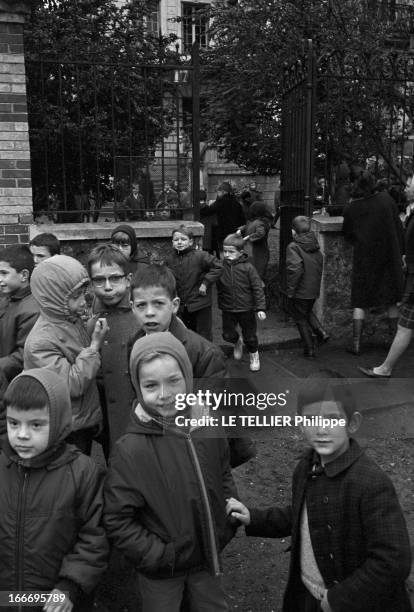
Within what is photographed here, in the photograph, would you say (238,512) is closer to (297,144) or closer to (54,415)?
(54,415)

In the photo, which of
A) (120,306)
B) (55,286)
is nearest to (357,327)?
(120,306)

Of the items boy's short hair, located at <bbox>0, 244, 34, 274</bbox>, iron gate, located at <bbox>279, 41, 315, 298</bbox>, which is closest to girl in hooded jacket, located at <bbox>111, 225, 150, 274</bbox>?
boy's short hair, located at <bbox>0, 244, 34, 274</bbox>

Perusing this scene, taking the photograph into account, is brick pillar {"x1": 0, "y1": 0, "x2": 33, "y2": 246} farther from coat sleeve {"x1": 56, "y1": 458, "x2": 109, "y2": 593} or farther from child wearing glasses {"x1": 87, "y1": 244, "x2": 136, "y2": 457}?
coat sleeve {"x1": 56, "y1": 458, "x2": 109, "y2": 593}

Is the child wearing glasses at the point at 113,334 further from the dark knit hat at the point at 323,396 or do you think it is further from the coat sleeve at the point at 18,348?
the dark knit hat at the point at 323,396

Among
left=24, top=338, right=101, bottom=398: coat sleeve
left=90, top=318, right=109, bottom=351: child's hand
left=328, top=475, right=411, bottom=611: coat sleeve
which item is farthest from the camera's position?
left=90, top=318, right=109, bottom=351: child's hand

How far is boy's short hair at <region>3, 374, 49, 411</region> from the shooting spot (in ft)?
6.75

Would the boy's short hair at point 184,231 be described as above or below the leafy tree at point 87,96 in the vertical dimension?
below

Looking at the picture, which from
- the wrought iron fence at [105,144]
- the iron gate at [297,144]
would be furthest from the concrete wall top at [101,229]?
the iron gate at [297,144]

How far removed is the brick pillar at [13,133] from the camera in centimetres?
508

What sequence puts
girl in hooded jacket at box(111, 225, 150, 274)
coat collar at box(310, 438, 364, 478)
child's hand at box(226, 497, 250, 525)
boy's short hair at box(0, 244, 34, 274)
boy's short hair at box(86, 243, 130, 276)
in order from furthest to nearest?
girl in hooded jacket at box(111, 225, 150, 274), boy's short hair at box(0, 244, 34, 274), boy's short hair at box(86, 243, 130, 276), child's hand at box(226, 497, 250, 525), coat collar at box(310, 438, 364, 478)

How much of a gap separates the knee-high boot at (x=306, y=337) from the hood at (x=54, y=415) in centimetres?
398

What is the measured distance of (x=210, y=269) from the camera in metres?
5.58

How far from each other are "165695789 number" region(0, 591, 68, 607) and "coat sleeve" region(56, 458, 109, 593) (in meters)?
0.04

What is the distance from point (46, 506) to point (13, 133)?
12.7ft
